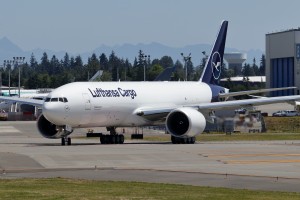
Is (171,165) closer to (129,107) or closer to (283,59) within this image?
(129,107)

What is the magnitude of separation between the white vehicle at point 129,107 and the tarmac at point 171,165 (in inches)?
226

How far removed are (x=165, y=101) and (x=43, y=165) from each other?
24500 millimetres

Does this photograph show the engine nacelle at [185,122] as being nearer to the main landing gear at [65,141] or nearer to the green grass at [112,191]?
the main landing gear at [65,141]

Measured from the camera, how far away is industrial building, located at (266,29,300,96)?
155 meters

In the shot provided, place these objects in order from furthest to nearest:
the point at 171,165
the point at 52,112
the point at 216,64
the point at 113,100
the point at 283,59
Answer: the point at 283,59
the point at 216,64
the point at 113,100
the point at 52,112
the point at 171,165

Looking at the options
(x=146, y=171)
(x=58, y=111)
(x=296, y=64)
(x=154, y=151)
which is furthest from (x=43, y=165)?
(x=296, y=64)

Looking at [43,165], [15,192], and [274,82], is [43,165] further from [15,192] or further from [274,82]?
[274,82]

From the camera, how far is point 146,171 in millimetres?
31703

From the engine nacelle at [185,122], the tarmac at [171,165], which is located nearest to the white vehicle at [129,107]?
the engine nacelle at [185,122]

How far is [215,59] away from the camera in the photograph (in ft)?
212

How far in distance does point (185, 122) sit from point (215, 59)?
1143 centimetres

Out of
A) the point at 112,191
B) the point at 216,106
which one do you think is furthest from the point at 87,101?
the point at 112,191

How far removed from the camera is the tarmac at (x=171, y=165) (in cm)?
2863

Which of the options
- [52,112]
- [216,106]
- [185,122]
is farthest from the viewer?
[216,106]
